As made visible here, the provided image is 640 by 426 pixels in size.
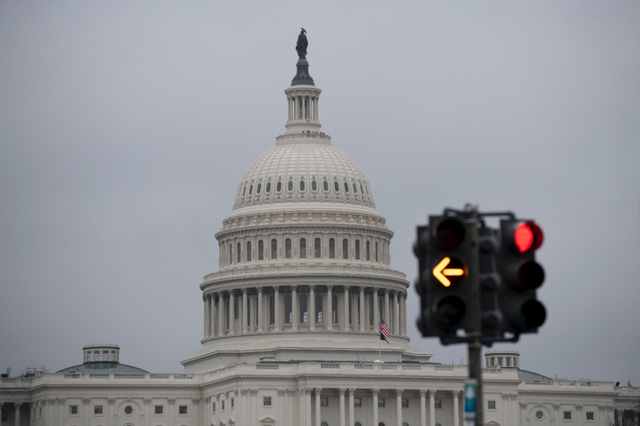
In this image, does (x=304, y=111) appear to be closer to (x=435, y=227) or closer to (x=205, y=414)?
(x=205, y=414)

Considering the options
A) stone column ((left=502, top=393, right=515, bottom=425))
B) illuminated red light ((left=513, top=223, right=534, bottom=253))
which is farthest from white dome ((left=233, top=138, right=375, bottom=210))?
illuminated red light ((left=513, top=223, right=534, bottom=253))

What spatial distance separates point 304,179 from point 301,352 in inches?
882

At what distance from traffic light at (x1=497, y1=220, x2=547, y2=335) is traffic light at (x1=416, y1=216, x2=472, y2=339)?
2.50 feet

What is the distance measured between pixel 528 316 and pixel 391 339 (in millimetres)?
146539

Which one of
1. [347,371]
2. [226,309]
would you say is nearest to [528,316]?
[347,371]

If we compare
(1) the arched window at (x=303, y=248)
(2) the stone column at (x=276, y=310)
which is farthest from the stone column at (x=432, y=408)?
(1) the arched window at (x=303, y=248)

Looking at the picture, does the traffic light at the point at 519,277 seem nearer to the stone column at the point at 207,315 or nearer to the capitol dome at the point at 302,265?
the capitol dome at the point at 302,265

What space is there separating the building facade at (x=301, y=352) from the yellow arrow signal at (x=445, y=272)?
127522 millimetres

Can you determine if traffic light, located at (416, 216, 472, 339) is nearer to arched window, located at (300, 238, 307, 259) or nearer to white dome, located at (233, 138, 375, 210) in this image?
arched window, located at (300, 238, 307, 259)

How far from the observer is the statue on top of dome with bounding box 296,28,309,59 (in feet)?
621

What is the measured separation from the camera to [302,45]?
19100 cm

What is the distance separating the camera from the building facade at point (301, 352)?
154000 mm

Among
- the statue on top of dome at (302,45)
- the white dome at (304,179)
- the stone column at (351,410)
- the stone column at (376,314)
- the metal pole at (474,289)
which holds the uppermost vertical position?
the statue on top of dome at (302,45)

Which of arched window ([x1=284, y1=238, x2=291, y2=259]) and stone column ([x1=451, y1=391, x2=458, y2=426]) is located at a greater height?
arched window ([x1=284, y1=238, x2=291, y2=259])
